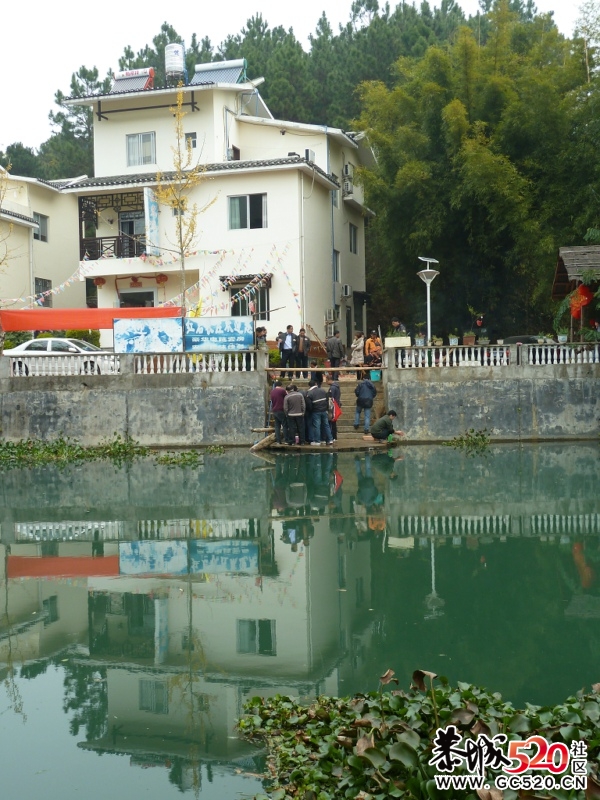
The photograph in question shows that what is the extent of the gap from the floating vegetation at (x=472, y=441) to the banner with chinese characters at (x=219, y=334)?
204 inches

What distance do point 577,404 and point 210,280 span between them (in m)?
12.1

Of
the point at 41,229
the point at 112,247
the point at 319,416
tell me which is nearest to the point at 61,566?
the point at 319,416

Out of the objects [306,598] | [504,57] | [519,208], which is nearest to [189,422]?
[519,208]

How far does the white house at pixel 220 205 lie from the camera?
28344mm

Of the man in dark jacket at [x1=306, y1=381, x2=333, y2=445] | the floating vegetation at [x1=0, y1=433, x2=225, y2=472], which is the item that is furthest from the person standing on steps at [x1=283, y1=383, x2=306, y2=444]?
the floating vegetation at [x1=0, y1=433, x2=225, y2=472]

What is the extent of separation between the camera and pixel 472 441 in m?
21.2

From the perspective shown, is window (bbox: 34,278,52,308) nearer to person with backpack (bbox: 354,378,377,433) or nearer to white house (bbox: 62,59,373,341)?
white house (bbox: 62,59,373,341)

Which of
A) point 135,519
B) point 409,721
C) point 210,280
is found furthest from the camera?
point 210,280

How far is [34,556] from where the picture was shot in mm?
10680

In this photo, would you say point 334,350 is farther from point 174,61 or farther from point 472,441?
point 174,61

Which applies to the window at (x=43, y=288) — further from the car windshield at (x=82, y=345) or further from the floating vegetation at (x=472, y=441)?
the floating vegetation at (x=472, y=441)

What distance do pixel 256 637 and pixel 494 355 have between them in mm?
15554

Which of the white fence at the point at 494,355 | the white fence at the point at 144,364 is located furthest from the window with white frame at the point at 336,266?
the white fence at the point at 144,364

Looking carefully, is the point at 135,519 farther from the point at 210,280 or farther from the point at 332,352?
the point at 210,280
